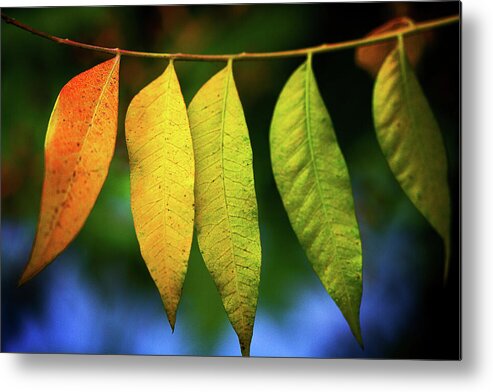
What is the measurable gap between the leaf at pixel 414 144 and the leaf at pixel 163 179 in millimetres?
→ 338

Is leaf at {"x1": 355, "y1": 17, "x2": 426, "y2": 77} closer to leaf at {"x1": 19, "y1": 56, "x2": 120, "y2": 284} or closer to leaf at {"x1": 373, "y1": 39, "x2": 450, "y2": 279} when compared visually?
leaf at {"x1": 373, "y1": 39, "x2": 450, "y2": 279}

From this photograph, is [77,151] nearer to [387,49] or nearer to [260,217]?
[260,217]

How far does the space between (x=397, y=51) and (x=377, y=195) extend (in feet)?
0.82

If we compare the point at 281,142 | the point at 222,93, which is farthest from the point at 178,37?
the point at 281,142

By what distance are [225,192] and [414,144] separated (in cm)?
33

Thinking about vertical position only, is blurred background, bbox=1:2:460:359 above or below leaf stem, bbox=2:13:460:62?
below

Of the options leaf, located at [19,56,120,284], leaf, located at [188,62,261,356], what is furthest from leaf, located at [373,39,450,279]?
leaf, located at [19,56,120,284]

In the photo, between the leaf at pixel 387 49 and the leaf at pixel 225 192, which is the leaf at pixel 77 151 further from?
the leaf at pixel 387 49

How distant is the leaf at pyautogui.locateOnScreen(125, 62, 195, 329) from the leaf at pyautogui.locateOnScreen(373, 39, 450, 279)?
0.34 meters

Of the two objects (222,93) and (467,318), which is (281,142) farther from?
(467,318)

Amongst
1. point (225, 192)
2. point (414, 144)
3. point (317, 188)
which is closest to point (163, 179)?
point (225, 192)

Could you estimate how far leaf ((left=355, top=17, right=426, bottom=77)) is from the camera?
124cm

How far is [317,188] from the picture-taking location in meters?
1.21

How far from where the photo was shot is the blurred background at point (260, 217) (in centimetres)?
124
